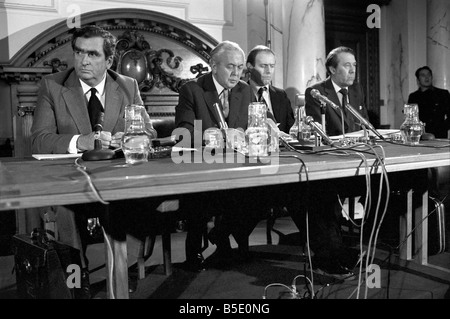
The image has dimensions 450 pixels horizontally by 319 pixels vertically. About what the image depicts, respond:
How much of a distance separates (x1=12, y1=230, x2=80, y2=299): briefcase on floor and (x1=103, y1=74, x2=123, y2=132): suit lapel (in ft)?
2.55

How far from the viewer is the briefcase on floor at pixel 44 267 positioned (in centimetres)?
165

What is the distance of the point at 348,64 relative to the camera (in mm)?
3402

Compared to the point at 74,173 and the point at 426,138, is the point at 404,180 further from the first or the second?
the point at 74,173

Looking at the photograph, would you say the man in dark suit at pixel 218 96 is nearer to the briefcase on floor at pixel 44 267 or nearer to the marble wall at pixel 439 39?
the briefcase on floor at pixel 44 267

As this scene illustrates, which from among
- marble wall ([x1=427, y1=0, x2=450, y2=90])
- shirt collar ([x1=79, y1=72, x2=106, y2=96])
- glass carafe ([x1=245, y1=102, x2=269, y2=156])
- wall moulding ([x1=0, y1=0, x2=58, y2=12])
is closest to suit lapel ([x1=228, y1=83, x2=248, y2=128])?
shirt collar ([x1=79, y1=72, x2=106, y2=96])

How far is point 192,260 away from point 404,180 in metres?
1.14

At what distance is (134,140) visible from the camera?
1.65 meters

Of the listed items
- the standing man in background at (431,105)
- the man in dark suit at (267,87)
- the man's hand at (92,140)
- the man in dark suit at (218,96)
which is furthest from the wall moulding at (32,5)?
the standing man in background at (431,105)

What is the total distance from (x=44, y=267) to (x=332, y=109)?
2.08 meters

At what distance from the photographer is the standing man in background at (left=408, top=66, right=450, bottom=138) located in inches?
220

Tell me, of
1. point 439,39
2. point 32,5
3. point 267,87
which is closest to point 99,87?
point 267,87

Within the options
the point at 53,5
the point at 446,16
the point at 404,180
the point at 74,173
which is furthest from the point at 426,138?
the point at 446,16

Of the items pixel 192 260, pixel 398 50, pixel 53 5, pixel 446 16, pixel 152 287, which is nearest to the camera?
pixel 152 287

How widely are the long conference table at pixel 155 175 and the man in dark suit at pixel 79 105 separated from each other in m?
0.32
